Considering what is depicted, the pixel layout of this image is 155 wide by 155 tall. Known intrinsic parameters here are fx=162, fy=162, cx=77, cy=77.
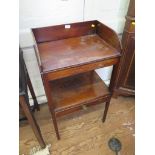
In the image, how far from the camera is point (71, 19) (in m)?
1.18

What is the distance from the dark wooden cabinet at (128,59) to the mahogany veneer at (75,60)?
252 millimetres

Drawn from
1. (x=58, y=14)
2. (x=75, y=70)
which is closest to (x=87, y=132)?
(x=75, y=70)

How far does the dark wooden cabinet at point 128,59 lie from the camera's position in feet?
3.89

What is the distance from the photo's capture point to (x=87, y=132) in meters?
1.36

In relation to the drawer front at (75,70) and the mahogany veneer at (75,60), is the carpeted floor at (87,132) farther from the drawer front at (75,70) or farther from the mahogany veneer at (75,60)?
the drawer front at (75,70)

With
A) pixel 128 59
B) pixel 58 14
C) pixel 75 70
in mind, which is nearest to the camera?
pixel 75 70

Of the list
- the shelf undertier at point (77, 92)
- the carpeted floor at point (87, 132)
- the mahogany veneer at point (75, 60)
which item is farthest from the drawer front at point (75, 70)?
the carpeted floor at point (87, 132)

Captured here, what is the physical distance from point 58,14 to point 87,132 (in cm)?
95

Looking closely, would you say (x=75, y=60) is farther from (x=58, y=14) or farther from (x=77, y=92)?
(x=58, y=14)

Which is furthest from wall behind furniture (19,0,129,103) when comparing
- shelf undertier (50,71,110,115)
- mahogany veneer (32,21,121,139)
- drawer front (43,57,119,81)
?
drawer front (43,57,119,81)

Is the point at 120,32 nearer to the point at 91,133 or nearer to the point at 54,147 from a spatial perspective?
the point at 91,133
